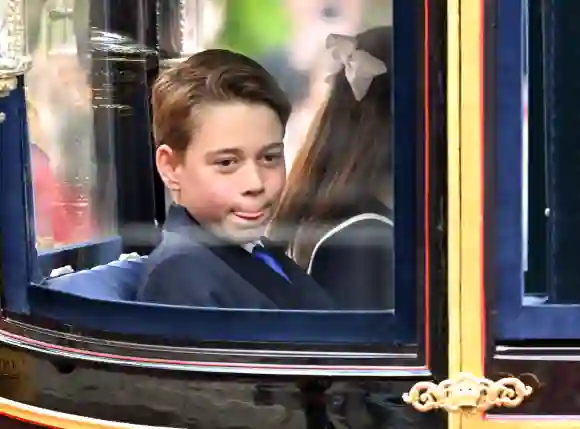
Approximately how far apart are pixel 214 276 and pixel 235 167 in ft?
0.44

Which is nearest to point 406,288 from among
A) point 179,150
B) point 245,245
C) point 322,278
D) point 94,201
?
point 322,278

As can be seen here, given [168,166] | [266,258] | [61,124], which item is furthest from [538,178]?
[61,124]

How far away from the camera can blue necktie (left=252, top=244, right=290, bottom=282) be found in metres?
1.10

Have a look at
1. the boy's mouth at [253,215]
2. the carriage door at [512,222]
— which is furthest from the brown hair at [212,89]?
the carriage door at [512,222]

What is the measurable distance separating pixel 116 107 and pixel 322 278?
0.38 metres

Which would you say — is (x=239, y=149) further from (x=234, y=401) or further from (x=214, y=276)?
(x=234, y=401)

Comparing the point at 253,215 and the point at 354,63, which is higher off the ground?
the point at 354,63

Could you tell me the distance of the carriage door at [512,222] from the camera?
97 cm

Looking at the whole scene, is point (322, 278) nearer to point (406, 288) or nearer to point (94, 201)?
point (406, 288)

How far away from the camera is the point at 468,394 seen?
100 cm

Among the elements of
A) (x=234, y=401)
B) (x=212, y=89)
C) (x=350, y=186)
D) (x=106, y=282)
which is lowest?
(x=234, y=401)

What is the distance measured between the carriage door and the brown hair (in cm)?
26

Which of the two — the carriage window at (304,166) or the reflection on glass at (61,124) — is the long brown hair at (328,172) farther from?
the reflection on glass at (61,124)

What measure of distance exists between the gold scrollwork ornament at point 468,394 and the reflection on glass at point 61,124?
478mm
